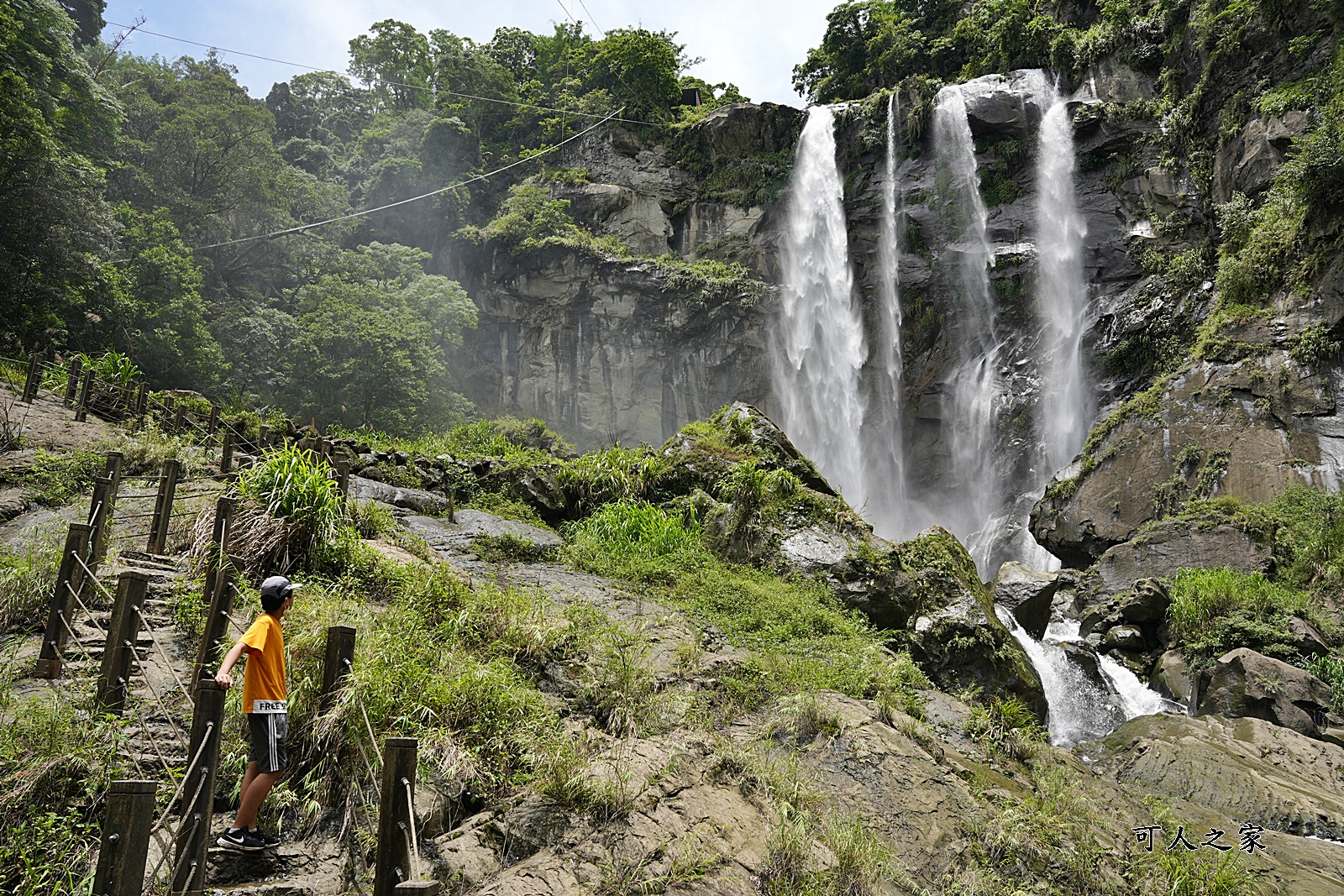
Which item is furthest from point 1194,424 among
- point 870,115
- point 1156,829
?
point 870,115

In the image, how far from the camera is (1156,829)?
614cm

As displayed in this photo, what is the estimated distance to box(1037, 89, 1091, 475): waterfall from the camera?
21344 mm

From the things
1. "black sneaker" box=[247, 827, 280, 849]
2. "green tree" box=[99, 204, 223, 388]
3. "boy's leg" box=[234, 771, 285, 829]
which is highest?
"green tree" box=[99, 204, 223, 388]

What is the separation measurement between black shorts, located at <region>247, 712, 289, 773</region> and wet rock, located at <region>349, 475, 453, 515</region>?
745 centimetres

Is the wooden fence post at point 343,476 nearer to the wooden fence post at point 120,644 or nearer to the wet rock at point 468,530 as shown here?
the wet rock at point 468,530

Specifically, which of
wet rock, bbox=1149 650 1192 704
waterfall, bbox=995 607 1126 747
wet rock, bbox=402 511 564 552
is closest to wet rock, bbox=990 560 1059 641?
waterfall, bbox=995 607 1126 747

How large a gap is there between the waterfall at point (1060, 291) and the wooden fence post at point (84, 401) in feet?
73.7

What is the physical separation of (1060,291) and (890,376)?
5.71 metres

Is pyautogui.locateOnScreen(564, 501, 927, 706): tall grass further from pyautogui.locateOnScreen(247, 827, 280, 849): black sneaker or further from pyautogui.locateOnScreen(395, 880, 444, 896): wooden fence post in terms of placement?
pyautogui.locateOnScreen(395, 880, 444, 896): wooden fence post

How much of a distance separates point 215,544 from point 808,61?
3186 cm

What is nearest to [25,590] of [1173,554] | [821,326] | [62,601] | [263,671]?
[62,601]

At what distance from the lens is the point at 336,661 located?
4520mm

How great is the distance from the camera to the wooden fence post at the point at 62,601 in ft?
16.2

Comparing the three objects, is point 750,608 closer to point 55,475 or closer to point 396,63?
point 55,475
